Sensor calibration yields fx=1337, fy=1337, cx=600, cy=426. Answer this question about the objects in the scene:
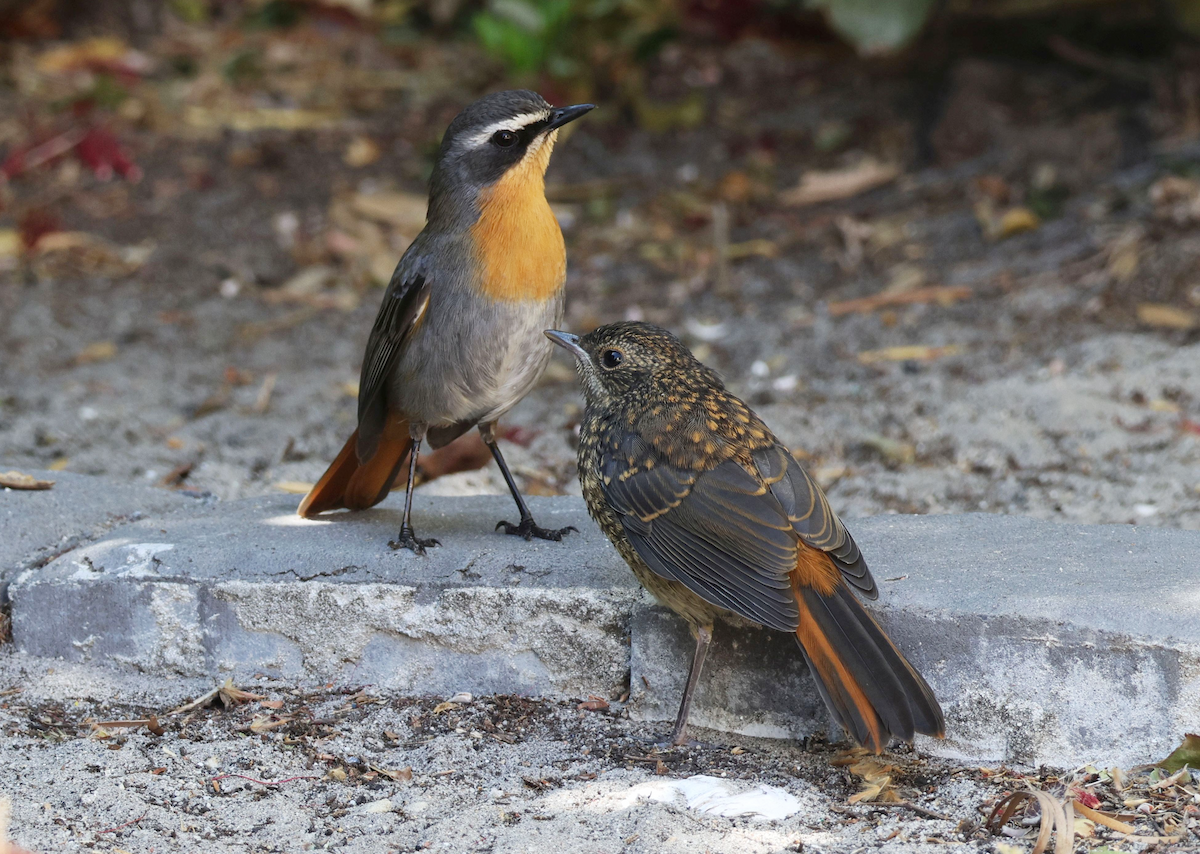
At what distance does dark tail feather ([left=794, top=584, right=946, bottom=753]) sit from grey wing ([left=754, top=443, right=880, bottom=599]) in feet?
0.34

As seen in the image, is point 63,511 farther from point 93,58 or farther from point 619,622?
point 93,58

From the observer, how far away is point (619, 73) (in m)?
9.41

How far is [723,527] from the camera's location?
126 inches

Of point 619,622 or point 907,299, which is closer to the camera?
point 619,622

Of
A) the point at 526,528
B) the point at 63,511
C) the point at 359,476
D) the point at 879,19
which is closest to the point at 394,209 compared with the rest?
the point at 879,19

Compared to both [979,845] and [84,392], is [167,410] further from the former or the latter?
[979,845]

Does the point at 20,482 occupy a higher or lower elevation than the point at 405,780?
higher

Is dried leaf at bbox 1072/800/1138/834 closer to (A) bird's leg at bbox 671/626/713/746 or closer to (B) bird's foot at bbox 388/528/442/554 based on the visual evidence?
(A) bird's leg at bbox 671/626/713/746

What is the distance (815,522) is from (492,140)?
1530 mm

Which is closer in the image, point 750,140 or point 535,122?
point 535,122

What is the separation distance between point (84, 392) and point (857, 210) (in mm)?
4597

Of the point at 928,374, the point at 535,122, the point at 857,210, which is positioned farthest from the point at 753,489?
the point at 857,210

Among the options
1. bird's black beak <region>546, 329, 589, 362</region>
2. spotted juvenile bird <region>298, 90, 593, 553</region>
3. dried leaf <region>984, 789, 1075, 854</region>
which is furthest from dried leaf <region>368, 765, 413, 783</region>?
dried leaf <region>984, 789, 1075, 854</region>

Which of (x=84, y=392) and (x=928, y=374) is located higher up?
(x=928, y=374)
